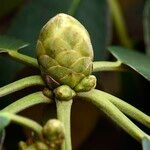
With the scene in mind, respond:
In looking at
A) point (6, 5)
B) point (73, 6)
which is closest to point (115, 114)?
point (73, 6)

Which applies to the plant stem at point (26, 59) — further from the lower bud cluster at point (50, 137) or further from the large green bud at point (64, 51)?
the lower bud cluster at point (50, 137)

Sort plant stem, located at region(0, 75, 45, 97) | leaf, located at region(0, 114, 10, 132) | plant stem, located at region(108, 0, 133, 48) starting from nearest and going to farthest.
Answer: leaf, located at region(0, 114, 10, 132) < plant stem, located at region(0, 75, 45, 97) < plant stem, located at region(108, 0, 133, 48)

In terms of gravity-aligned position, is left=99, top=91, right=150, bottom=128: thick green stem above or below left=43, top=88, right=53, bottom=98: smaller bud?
below

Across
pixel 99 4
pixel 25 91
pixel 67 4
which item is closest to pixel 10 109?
pixel 25 91

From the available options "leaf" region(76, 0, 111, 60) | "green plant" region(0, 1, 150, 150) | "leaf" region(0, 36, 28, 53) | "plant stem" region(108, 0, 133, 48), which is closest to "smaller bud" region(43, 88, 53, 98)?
"green plant" region(0, 1, 150, 150)

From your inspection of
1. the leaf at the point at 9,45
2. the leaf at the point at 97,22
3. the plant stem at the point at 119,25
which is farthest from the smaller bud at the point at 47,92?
the plant stem at the point at 119,25

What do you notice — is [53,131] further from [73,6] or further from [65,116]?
[73,6]

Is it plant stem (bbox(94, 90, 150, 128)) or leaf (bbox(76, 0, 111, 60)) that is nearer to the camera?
plant stem (bbox(94, 90, 150, 128))

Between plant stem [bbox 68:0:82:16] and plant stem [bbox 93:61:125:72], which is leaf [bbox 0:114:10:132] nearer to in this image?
plant stem [bbox 93:61:125:72]
